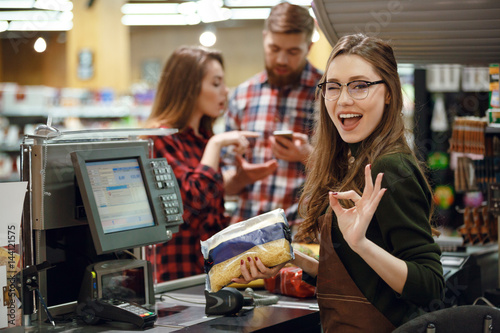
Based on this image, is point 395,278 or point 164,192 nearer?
point 395,278

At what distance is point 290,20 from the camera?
335 centimetres

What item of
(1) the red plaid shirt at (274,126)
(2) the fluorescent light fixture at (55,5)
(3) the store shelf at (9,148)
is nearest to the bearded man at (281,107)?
(1) the red plaid shirt at (274,126)

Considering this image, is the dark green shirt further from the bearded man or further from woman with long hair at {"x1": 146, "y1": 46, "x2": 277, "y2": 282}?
the bearded man

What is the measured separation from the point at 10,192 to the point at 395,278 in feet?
3.44

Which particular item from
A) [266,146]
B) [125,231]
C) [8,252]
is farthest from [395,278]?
[266,146]

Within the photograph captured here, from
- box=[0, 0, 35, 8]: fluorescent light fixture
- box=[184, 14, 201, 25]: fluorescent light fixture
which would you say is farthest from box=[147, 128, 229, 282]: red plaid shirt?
box=[184, 14, 201, 25]: fluorescent light fixture

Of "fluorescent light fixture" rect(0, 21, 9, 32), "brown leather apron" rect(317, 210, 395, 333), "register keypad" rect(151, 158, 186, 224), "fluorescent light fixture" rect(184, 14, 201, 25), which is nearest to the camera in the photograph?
"brown leather apron" rect(317, 210, 395, 333)

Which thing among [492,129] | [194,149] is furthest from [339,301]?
[194,149]

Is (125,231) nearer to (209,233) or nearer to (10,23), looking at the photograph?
(209,233)

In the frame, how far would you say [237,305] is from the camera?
186cm

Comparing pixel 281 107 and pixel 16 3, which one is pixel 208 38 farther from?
pixel 281 107

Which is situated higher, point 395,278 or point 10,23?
point 10,23

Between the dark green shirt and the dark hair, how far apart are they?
1.91m

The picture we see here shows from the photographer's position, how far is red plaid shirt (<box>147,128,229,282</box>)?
280cm
